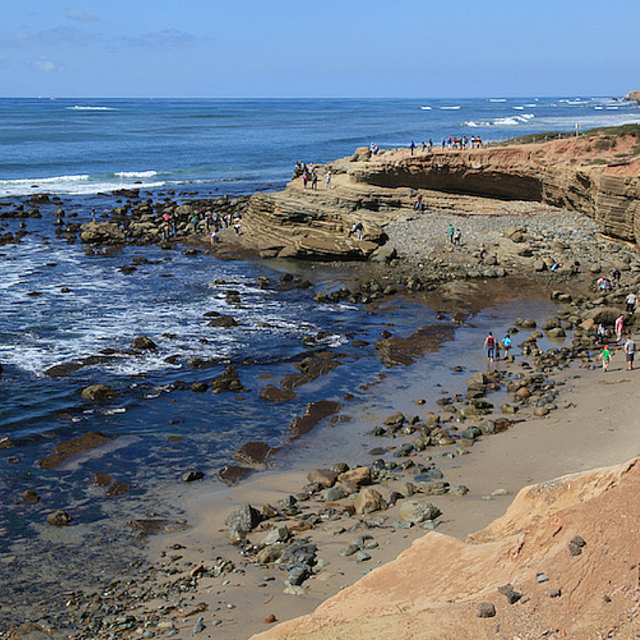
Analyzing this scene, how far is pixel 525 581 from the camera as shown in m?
8.86

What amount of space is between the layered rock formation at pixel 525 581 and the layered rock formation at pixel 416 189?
A: 31144 millimetres

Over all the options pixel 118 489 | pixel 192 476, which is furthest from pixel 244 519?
pixel 118 489

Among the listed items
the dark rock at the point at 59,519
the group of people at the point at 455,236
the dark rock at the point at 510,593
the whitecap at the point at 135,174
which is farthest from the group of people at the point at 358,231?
the whitecap at the point at 135,174

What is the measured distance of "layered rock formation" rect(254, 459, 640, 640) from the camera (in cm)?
831

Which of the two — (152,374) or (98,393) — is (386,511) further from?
(152,374)

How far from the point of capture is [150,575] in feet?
46.1

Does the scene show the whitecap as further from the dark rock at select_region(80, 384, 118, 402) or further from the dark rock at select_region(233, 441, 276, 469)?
the dark rock at select_region(233, 441, 276, 469)

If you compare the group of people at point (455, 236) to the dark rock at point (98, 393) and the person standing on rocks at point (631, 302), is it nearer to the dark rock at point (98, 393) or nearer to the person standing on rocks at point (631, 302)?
the person standing on rocks at point (631, 302)

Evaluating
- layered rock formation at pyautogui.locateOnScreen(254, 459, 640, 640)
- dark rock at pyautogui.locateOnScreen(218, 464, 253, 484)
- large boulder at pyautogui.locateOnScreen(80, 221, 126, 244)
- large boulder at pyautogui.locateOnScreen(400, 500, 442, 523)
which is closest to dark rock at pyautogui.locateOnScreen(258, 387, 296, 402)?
dark rock at pyautogui.locateOnScreen(218, 464, 253, 484)

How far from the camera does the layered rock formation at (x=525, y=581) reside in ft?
27.3

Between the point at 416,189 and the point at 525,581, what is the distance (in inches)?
1553

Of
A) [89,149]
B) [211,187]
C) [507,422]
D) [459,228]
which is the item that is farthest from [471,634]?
[89,149]

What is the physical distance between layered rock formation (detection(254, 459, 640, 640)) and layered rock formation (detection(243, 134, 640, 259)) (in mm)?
31144

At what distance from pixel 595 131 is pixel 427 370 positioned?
2828 cm
